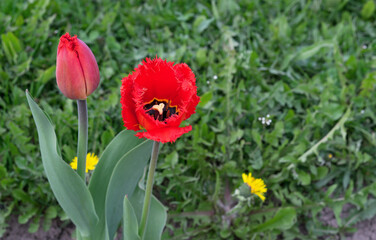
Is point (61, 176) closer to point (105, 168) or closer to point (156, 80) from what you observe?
point (105, 168)

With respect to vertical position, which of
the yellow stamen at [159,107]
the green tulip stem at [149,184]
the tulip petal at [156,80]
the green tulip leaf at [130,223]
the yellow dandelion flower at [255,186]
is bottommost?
the green tulip leaf at [130,223]

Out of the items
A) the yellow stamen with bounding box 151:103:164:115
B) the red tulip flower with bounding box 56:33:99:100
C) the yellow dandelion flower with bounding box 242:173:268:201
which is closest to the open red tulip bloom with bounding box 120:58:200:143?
the yellow stamen with bounding box 151:103:164:115

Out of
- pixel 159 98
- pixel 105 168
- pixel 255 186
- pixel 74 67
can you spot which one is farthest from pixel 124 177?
pixel 255 186

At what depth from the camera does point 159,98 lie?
121 centimetres

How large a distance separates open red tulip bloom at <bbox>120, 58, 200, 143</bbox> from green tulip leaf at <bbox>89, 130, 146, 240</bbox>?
257mm

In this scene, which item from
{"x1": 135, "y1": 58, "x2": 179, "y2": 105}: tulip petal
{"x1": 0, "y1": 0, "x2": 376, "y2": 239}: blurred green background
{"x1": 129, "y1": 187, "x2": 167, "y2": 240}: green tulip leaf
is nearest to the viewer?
{"x1": 135, "y1": 58, "x2": 179, "y2": 105}: tulip petal

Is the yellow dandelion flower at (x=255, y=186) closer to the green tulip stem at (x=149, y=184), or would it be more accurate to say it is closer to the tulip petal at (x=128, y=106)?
the green tulip stem at (x=149, y=184)

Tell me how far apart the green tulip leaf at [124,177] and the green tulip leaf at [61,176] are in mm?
91

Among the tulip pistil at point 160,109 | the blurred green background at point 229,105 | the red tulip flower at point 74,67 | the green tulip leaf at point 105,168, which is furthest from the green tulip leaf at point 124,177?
the blurred green background at point 229,105

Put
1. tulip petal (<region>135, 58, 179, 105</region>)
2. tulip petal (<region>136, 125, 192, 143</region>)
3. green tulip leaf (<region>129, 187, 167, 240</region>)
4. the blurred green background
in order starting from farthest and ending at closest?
the blurred green background
green tulip leaf (<region>129, 187, 167, 240</region>)
tulip petal (<region>135, 58, 179, 105</region>)
tulip petal (<region>136, 125, 192, 143</region>)

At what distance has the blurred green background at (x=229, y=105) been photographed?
2.10m

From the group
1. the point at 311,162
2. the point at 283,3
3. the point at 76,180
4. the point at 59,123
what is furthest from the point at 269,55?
the point at 76,180

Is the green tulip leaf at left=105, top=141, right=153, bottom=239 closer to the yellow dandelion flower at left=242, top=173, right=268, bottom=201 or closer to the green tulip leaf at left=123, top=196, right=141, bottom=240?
the green tulip leaf at left=123, top=196, right=141, bottom=240

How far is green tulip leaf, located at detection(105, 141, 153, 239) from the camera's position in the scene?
134cm
